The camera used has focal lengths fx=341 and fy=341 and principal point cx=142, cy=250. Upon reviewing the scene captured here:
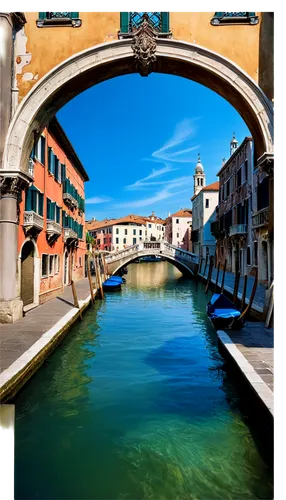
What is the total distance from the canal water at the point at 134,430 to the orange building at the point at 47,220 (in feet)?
12.2

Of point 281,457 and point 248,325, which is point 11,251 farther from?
point 281,457

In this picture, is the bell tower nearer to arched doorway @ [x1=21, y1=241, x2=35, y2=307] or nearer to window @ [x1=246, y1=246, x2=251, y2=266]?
window @ [x1=246, y1=246, x2=251, y2=266]

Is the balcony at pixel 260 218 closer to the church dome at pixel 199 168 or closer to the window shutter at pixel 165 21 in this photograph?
the window shutter at pixel 165 21

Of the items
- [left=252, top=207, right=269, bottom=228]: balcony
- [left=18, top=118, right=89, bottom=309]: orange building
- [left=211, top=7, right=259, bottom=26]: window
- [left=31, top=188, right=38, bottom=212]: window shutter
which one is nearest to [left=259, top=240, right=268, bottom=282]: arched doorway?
[left=252, top=207, right=269, bottom=228]: balcony

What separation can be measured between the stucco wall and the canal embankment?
18.1ft

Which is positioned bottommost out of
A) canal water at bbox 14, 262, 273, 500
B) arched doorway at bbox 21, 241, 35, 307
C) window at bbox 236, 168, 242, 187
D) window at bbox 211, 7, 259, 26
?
canal water at bbox 14, 262, 273, 500

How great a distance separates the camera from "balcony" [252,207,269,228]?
50.5 feet

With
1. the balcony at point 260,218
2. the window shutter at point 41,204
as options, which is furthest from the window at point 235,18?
the balcony at point 260,218

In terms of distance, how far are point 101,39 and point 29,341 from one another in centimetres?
699

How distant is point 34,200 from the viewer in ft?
36.2

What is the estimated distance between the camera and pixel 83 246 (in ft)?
79.5

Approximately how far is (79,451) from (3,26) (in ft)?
29.0

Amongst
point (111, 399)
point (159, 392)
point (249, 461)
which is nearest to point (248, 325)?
point (159, 392)

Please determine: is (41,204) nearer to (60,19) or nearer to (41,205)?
(41,205)
